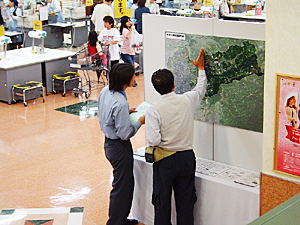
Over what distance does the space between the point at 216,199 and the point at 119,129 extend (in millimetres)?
991

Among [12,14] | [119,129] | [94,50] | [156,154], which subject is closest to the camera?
[156,154]

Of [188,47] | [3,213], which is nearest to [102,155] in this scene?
[3,213]

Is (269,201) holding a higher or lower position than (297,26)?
lower

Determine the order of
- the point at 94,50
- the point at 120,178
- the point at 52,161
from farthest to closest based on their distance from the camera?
the point at 94,50 → the point at 52,161 → the point at 120,178

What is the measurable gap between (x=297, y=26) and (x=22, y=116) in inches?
244

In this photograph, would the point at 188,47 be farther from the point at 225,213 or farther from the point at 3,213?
the point at 3,213

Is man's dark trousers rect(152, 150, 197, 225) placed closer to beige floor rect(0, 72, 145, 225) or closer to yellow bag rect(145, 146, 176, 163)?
yellow bag rect(145, 146, 176, 163)

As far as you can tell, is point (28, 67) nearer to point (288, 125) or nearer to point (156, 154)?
point (156, 154)

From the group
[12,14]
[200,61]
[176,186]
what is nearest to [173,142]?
[176,186]

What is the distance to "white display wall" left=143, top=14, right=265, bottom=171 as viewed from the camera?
4.48m

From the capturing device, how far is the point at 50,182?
20.7ft

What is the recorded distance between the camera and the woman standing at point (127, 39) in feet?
34.2

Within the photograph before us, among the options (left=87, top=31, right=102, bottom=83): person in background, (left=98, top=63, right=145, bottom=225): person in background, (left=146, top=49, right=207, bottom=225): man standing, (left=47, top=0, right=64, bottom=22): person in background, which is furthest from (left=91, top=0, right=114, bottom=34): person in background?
(left=146, top=49, right=207, bottom=225): man standing

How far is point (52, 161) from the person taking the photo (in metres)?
6.95
